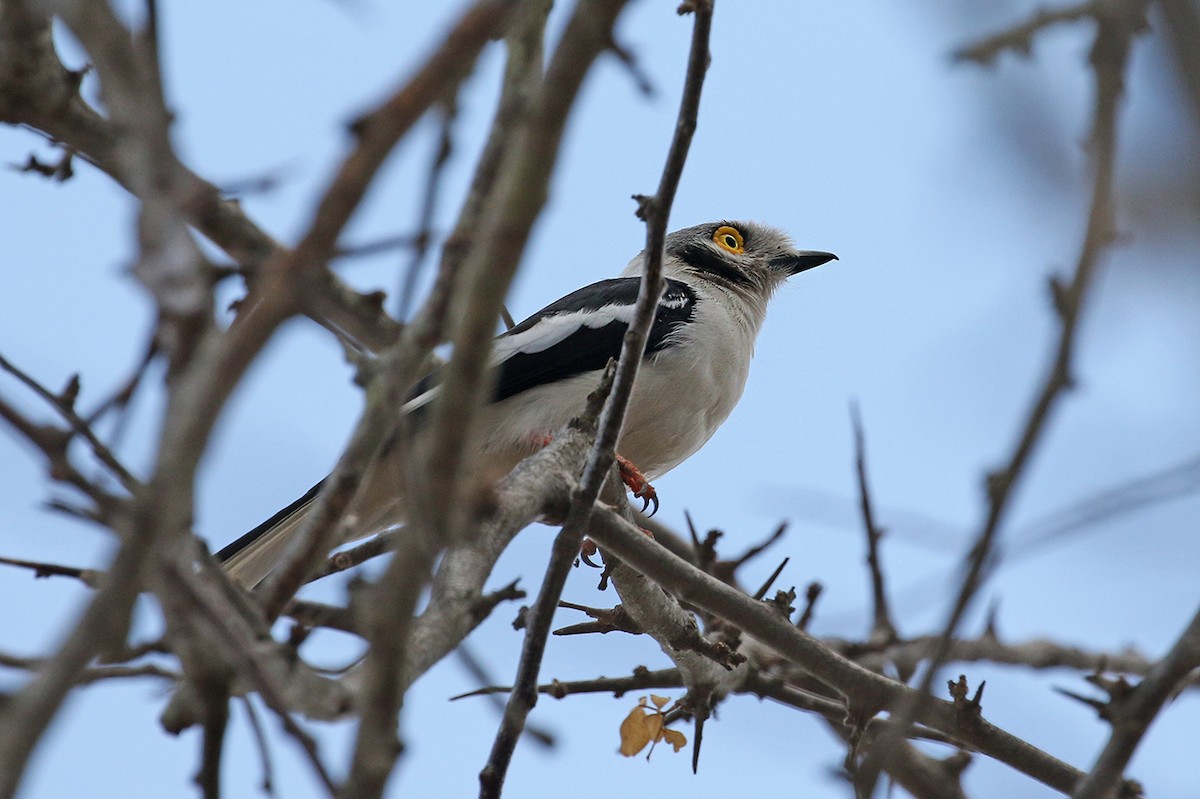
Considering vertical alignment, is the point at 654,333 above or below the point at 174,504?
above

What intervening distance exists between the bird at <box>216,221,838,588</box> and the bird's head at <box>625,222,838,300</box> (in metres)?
0.79

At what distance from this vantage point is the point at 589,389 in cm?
695

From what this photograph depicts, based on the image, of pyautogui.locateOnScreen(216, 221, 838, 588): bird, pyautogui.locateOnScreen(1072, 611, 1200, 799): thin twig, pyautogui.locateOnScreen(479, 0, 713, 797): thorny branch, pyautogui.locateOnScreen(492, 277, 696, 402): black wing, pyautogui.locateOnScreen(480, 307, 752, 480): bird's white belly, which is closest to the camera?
pyautogui.locateOnScreen(1072, 611, 1200, 799): thin twig

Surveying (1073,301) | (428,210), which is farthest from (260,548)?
(1073,301)

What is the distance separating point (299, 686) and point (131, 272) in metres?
1.07

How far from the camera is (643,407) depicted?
701cm

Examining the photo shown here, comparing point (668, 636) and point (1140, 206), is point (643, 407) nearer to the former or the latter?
point (668, 636)

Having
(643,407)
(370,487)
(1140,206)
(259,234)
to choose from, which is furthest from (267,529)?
(1140,206)

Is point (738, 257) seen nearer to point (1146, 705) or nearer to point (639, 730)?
point (639, 730)

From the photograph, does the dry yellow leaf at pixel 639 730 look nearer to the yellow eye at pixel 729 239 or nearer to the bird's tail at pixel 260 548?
the bird's tail at pixel 260 548

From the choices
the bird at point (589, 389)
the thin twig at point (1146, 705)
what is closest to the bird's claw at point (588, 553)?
the bird at point (589, 389)

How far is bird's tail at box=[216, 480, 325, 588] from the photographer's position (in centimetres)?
634

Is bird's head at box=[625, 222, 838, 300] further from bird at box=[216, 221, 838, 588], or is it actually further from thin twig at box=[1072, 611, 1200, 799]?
thin twig at box=[1072, 611, 1200, 799]

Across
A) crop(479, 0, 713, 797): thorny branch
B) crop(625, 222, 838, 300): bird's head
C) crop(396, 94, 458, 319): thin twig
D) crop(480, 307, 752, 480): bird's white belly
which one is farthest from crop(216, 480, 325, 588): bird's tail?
crop(396, 94, 458, 319): thin twig
